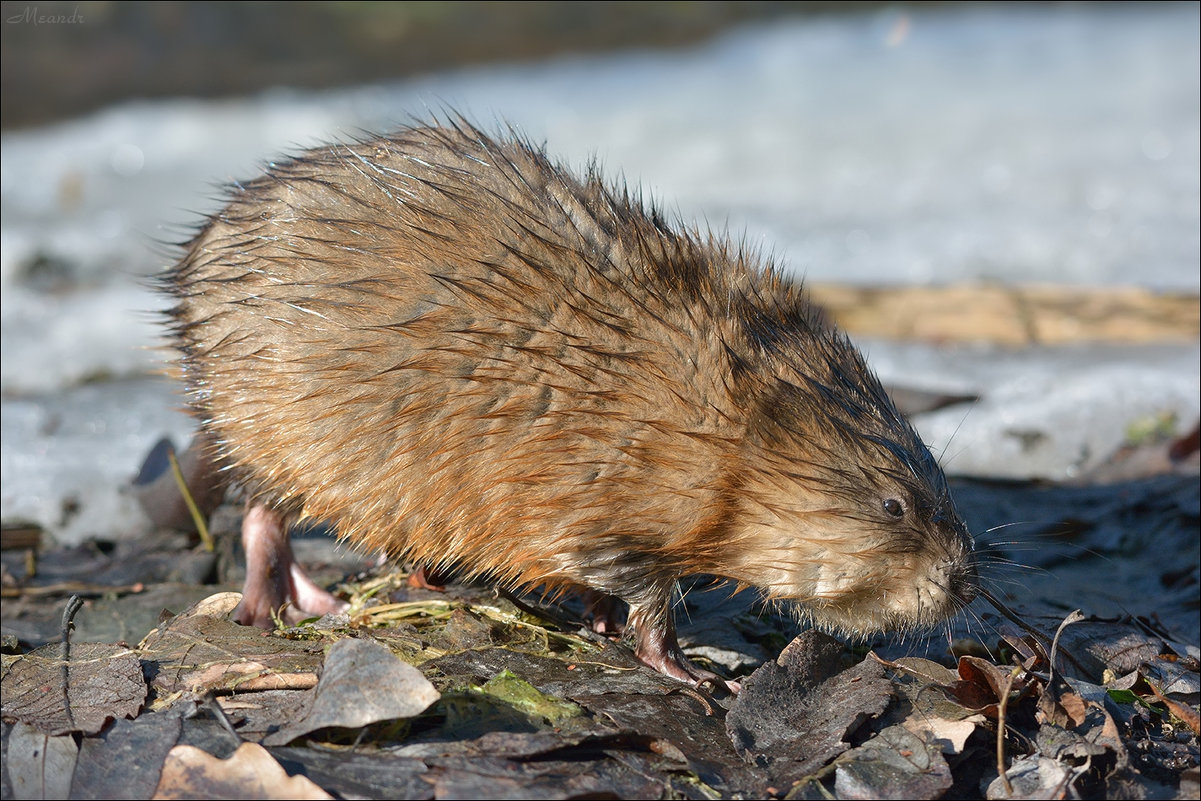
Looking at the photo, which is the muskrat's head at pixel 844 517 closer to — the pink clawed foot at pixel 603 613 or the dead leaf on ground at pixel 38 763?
the pink clawed foot at pixel 603 613

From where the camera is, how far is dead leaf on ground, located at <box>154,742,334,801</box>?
317cm

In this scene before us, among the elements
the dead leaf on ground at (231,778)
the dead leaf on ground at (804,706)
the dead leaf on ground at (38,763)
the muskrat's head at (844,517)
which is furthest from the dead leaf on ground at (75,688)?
the muskrat's head at (844,517)

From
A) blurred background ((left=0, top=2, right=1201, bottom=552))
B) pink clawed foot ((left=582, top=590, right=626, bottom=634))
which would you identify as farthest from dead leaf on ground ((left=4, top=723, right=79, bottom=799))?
blurred background ((left=0, top=2, right=1201, bottom=552))

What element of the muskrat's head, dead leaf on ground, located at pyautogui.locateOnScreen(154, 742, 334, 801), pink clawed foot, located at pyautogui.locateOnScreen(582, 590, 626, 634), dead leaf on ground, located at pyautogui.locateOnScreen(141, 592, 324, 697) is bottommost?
pink clawed foot, located at pyautogui.locateOnScreen(582, 590, 626, 634)

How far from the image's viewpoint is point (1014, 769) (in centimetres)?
357

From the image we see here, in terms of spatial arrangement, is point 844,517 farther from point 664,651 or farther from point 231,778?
point 231,778

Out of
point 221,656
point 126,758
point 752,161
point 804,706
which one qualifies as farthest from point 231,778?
point 752,161

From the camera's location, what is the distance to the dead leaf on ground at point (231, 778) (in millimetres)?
3170

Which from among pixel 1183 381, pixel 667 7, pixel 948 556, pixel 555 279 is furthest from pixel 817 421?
pixel 667 7

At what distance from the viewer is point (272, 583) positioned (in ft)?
15.9

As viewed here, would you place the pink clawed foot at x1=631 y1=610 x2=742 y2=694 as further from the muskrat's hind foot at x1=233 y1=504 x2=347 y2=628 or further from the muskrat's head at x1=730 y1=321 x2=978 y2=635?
the muskrat's hind foot at x1=233 y1=504 x2=347 y2=628

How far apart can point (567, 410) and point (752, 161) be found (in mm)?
11334

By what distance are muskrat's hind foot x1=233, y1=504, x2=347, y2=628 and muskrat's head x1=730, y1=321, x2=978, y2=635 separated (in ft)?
5.93

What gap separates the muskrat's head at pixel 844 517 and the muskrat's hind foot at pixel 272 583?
181 cm
